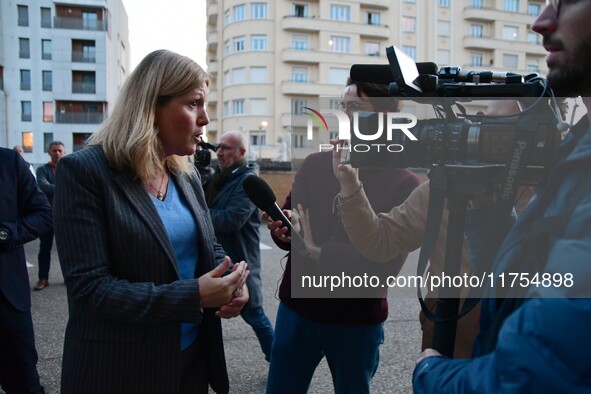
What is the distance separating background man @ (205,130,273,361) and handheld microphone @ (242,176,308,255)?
1.32 m

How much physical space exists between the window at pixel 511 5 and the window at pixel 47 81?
36504mm

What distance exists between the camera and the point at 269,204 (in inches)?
75.2

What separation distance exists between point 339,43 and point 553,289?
120ft

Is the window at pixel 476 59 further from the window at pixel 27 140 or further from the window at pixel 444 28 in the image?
the window at pixel 27 140

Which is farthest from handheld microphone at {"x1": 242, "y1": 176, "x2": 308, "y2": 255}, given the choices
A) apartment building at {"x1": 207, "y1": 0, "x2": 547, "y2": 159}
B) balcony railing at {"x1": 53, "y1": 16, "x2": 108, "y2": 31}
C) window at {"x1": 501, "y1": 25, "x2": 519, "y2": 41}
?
window at {"x1": 501, "y1": 25, "x2": 519, "y2": 41}

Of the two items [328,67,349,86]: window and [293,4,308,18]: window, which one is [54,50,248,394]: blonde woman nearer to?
[328,67,349,86]: window

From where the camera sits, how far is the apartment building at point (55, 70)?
3269cm

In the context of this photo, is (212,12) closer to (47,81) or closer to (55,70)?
(55,70)

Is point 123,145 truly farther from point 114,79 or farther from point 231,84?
point 114,79

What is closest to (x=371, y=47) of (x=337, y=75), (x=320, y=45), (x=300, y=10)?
(x=337, y=75)

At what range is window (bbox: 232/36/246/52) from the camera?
3519 cm

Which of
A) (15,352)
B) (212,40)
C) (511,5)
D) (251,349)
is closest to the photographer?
(15,352)

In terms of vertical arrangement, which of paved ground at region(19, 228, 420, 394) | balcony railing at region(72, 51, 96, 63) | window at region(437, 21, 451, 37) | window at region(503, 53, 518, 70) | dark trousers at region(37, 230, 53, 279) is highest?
window at region(437, 21, 451, 37)

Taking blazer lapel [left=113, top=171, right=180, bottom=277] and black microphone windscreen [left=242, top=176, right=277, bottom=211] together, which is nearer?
blazer lapel [left=113, top=171, right=180, bottom=277]
